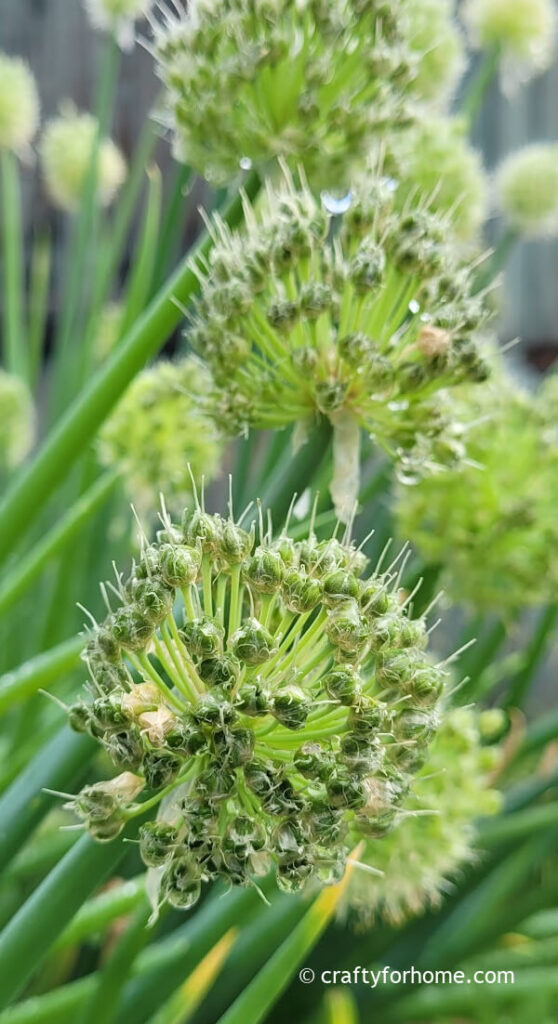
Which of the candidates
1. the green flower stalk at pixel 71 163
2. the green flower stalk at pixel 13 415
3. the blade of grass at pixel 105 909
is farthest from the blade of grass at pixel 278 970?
the green flower stalk at pixel 71 163

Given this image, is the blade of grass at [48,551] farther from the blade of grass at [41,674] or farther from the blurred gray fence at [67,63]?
the blurred gray fence at [67,63]

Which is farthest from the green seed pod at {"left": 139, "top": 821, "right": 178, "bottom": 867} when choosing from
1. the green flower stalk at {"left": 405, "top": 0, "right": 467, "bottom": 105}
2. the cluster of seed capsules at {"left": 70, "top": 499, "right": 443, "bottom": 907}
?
the green flower stalk at {"left": 405, "top": 0, "right": 467, "bottom": 105}

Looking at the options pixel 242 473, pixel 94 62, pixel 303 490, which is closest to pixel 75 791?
pixel 303 490

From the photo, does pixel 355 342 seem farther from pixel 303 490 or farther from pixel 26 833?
pixel 26 833

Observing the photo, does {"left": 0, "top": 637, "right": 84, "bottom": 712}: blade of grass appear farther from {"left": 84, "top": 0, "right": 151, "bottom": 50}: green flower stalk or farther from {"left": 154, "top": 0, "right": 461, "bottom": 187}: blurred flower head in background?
{"left": 84, "top": 0, "right": 151, "bottom": 50}: green flower stalk

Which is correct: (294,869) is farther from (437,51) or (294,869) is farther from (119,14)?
(119,14)

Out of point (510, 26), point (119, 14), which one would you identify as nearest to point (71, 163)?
point (119, 14)
